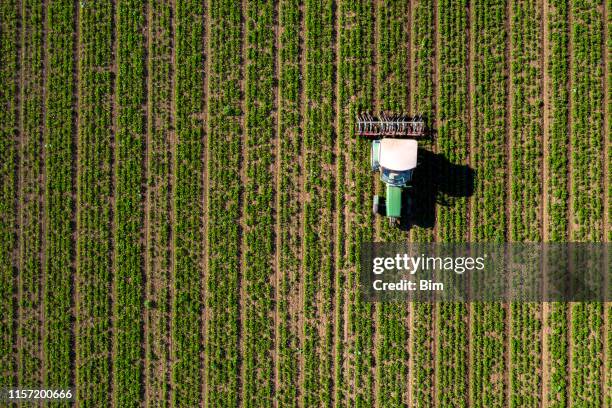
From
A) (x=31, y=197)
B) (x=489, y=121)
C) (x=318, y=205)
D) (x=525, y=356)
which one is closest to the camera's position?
(x=525, y=356)

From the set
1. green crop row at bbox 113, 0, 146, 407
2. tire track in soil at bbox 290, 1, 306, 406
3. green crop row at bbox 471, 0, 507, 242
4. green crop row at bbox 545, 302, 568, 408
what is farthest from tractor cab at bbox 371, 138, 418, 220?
green crop row at bbox 113, 0, 146, 407

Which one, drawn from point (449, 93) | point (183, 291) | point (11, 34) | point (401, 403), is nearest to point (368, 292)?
point (401, 403)

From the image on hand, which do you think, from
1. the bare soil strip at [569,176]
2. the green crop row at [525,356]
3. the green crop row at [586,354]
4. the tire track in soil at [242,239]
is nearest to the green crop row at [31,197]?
the tire track in soil at [242,239]

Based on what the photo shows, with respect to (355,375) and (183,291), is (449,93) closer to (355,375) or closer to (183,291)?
(355,375)

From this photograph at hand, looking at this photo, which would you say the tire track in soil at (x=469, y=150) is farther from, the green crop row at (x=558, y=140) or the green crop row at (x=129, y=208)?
the green crop row at (x=129, y=208)

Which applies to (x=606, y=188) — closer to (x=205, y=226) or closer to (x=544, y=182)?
(x=544, y=182)

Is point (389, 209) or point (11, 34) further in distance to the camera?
point (11, 34)

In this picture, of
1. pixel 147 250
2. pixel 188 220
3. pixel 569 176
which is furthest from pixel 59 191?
pixel 569 176

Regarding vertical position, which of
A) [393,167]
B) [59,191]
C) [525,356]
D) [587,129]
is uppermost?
[587,129]
